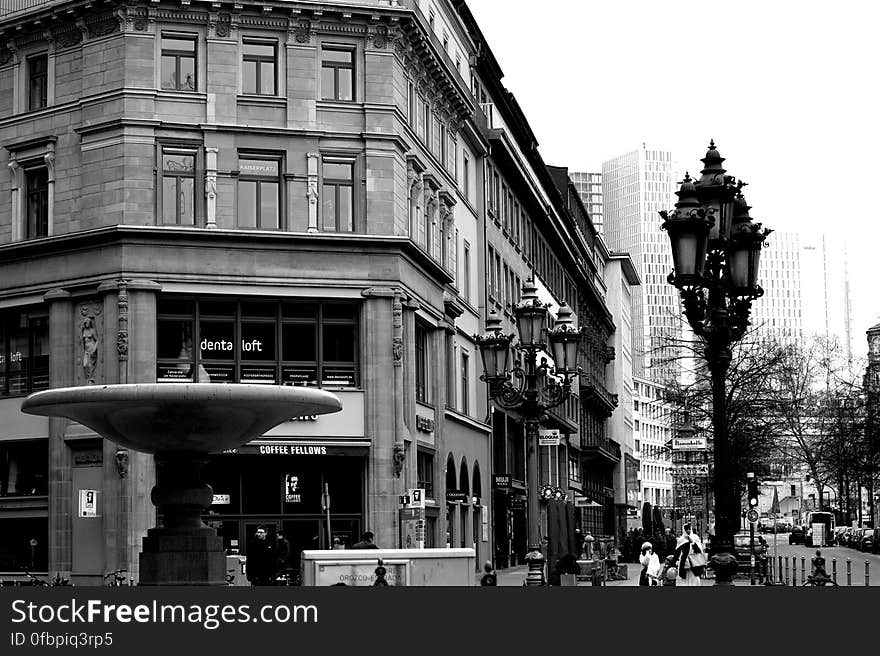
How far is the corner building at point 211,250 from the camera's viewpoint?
42.6 metres

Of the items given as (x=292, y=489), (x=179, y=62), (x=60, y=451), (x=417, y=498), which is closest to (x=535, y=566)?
(x=417, y=498)

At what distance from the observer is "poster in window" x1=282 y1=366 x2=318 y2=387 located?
43375mm

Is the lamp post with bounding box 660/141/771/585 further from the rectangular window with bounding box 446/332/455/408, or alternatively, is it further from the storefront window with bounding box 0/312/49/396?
the rectangular window with bounding box 446/332/455/408

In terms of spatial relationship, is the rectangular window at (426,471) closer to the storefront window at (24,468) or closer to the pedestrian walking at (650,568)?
the storefront window at (24,468)

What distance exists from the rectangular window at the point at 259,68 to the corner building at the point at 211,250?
0.19ft

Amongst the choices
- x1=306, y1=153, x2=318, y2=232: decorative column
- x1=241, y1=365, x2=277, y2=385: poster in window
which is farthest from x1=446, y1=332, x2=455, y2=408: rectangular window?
x1=241, y1=365, x2=277, y2=385: poster in window

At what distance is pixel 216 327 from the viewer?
43094mm

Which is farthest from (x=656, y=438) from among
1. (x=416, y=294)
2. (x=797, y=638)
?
(x=797, y=638)

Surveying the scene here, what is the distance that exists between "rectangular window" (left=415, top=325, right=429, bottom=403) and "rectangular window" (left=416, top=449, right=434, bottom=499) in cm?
180

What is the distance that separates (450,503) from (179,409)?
30959 millimetres

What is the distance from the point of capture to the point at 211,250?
4281 centimetres

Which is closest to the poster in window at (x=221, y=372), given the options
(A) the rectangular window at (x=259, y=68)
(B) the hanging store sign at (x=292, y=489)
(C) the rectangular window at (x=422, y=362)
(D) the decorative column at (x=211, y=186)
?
(B) the hanging store sign at (x=292, y=489)

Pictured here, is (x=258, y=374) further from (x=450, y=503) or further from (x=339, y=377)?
(x=450, y=503)

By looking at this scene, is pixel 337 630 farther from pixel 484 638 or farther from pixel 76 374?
pixel 76 374
